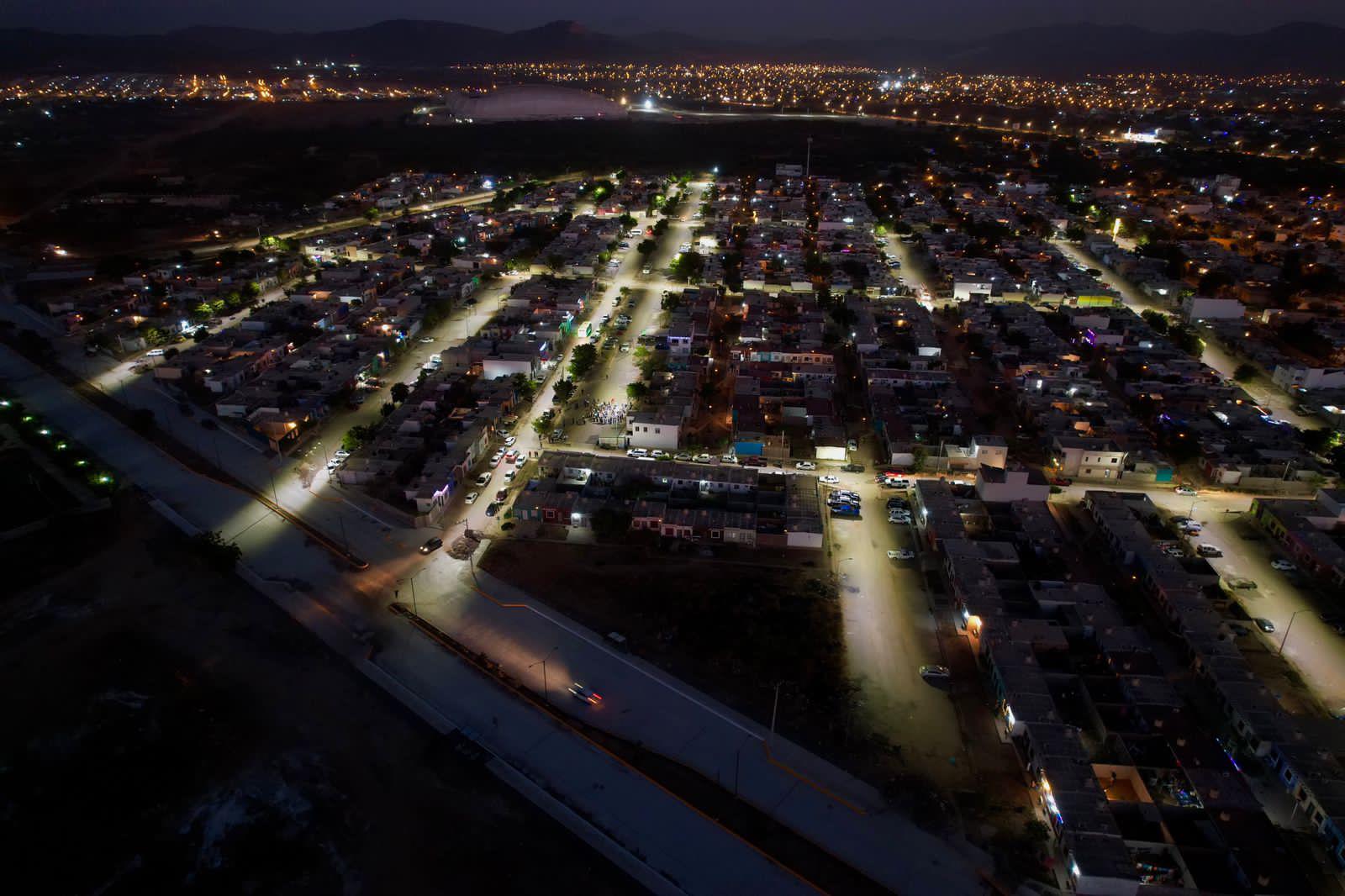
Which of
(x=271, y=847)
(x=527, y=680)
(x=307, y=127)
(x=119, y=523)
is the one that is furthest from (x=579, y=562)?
(x=307, y=127)

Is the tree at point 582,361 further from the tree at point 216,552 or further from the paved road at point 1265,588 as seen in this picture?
the paved road at point 1265,588

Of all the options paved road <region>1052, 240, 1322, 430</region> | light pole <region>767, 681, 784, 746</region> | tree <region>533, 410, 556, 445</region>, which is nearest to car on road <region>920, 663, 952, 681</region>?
light pole <region>767, 681, 784, 746</region>

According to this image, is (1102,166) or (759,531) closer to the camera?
(759,531)

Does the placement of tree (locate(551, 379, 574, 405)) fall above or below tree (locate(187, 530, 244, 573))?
above

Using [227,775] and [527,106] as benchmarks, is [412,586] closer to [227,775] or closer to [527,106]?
[227,775]

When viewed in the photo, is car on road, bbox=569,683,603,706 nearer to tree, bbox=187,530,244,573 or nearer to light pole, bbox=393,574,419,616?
Answer: light pole, bbox=393,574,419,616

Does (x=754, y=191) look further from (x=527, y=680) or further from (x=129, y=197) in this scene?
(x=527, y=680)
